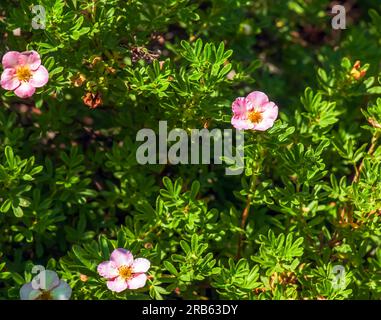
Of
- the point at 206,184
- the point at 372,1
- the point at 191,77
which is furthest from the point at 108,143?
the point at 372,1

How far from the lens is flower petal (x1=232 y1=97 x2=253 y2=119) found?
248 centimetres

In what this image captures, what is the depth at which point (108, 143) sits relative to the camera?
9.90 ft

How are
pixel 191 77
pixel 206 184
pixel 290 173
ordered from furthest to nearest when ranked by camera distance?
pixel 206 184 → pixel 290 173 → pixel 191 77

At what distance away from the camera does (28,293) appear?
2436 millimetres

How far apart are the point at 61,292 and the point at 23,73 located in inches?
29.1

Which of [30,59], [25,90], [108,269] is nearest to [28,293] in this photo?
[108,269]

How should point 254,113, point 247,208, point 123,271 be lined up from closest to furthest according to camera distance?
point 123,271 < point 254,113 < point 247,208

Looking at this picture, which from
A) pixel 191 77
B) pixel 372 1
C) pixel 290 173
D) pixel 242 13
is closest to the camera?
pixel 191 77

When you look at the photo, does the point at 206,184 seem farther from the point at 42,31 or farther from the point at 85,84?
the point at 42,31

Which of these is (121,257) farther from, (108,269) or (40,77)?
(40,77)

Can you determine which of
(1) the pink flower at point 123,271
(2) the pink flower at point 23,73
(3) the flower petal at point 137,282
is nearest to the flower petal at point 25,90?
(2) the pink flower at point 23,73

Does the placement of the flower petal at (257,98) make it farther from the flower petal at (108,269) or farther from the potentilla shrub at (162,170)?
the flower petal at (108,269)

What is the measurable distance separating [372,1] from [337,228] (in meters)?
1.83

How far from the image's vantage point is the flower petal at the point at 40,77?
2.45 meters
